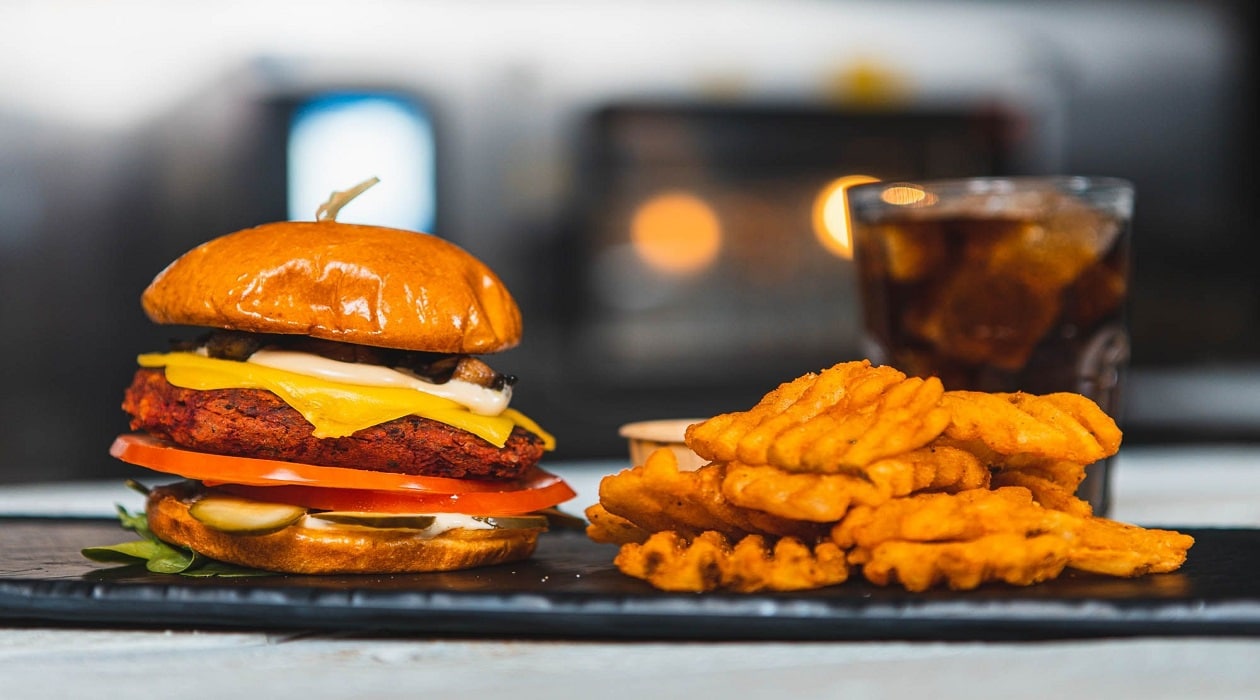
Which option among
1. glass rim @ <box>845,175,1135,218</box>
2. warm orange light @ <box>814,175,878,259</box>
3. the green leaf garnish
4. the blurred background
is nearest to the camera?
the green leaf garnish

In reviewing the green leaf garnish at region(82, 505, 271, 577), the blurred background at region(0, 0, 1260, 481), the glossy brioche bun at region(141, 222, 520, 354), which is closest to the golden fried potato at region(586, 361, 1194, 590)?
the glossy brioche bun at region(141, 222, 520, 354)

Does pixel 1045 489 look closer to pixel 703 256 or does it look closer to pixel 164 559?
pixel 164 559

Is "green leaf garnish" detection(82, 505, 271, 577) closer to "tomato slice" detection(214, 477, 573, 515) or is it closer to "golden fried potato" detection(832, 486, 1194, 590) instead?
"tomato slice" detection(214, 477, 573, 515)

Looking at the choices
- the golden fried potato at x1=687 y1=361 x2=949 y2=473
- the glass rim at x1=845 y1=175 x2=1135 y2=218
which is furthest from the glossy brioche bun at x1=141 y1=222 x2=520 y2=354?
the glass rim at x1=845 y1=175 x2=1135 y2=218

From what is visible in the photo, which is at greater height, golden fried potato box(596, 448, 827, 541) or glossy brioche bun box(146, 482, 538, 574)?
golden fried potato box(596, 448, 827, 541)

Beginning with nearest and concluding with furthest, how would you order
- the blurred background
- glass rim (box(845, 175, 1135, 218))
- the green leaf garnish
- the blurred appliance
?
the green leaf garnish, glass rim (box(845, 175, 1135, 218)), the blurred background, the blurred appliance

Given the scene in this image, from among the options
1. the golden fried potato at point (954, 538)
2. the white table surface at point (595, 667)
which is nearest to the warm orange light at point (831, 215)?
the golden fried potato at point (954, 538)

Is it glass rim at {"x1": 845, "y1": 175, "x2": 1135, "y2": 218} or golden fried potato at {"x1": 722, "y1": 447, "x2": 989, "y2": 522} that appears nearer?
golden fried potato at {"x1": 722, "y1": 447, "x2": 989, "y2": 522}
